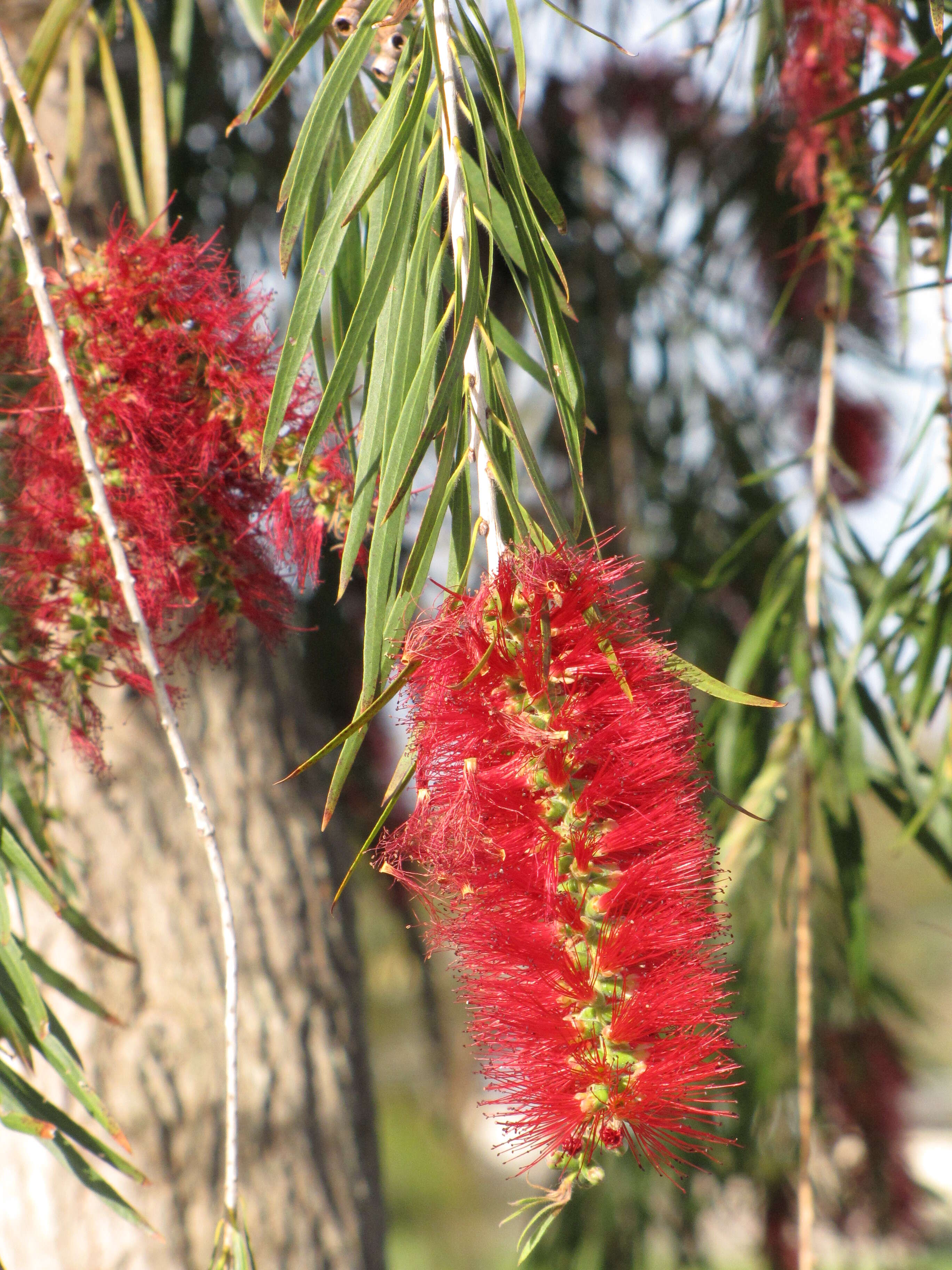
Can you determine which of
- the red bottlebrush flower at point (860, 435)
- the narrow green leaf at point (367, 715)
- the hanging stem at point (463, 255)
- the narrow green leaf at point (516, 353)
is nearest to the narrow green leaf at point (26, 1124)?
the narrow green leaf at point (367, 715)

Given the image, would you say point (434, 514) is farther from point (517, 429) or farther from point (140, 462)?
point (140, 462)

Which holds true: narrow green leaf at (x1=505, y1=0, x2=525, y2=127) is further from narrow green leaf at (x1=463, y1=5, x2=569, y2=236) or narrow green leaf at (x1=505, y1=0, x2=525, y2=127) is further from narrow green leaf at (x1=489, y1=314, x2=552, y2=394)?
narrow green leaf at (x1=489, y1=314, x2=552, y2=394)

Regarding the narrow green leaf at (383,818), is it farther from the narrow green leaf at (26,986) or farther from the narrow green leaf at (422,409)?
the narrow green leaf at (26,986)

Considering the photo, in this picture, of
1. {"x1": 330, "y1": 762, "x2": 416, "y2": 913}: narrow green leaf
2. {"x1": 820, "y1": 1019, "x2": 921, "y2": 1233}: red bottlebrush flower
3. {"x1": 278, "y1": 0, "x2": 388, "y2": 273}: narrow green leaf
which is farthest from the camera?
{"x1": 820, "y1": 1019, "x2": 921, "y2": 1233}: red bottlebrush flower

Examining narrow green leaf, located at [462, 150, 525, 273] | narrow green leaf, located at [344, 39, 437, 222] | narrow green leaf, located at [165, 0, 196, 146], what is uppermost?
narrow green leaf, located at [165, 0, 196, 146]

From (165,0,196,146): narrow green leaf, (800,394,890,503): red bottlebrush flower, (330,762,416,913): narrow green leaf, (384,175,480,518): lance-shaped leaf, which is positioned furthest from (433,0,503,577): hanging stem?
(800,394,890,503): red bottlebrush flower

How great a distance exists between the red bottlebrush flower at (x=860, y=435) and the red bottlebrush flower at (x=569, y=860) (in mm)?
1203

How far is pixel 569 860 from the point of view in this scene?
16.2 inches

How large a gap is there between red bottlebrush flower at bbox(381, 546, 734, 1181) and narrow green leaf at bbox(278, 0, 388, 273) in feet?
0.69

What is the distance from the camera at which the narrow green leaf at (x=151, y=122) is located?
82 cm

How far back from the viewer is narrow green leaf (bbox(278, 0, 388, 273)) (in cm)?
50

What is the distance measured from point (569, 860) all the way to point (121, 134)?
2.41 feet

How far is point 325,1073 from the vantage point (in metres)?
1.01

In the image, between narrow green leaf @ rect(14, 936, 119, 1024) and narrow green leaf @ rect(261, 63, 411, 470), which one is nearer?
narrow green leaf @ rect(261, 63, 411, 470)
